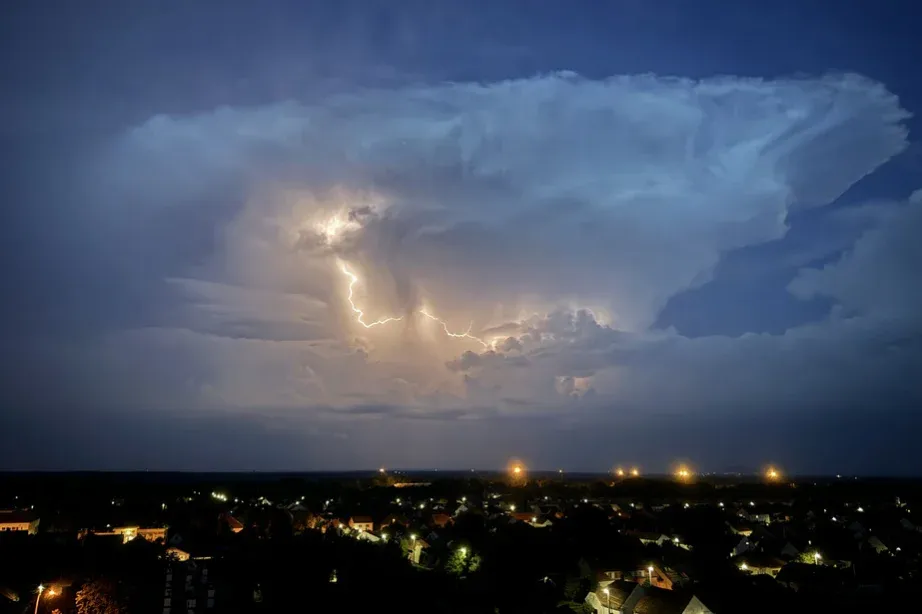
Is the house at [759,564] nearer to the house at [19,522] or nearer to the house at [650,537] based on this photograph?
the house at [650,537]

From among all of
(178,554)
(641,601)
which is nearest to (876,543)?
(641,601)

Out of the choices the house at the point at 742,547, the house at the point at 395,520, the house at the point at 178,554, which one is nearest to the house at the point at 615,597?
the house at the point at 742,547

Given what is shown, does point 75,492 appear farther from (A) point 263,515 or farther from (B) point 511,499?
(B) point 511,499

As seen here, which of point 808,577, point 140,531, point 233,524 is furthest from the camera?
point 233,524

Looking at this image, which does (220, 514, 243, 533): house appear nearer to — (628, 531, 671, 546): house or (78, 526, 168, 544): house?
(78, 526, 168, 544): house

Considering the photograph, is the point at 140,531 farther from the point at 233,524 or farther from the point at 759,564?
the point at 759,564

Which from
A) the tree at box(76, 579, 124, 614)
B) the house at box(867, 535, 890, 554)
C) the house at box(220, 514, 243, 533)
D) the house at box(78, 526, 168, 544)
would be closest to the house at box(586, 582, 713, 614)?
the tree at box(76, 579, 124, 614)

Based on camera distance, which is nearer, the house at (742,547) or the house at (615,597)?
the house at (615,597)
